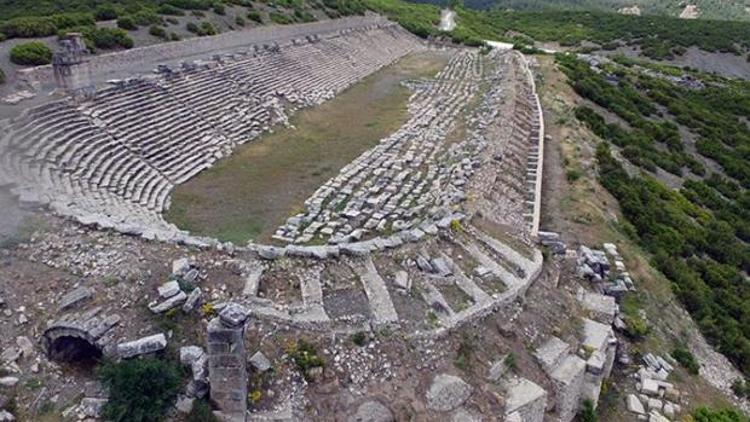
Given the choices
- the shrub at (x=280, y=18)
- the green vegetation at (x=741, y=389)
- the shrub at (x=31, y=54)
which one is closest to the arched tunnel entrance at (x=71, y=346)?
the green vegetation at (x=741, y=389)

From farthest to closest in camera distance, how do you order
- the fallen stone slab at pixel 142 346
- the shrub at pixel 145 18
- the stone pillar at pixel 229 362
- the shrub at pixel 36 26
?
1. the shrub at pixel 145 18
2. the shrub at pixel 36 26
3. the fallen stone slab at pixel 142 346
4. the stone pillar at pixel 229 362

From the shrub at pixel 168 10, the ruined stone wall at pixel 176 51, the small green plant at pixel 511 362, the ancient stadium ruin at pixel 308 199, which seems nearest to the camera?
the ancient stadium ruin at pixel 308 199

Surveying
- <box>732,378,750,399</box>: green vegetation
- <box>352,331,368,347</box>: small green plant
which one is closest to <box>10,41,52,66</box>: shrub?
<box>352,331,368,347</box>: small green plant

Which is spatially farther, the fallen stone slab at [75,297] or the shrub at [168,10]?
the shrub at [168,10]

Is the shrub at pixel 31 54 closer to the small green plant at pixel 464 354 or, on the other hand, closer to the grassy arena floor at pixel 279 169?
the grassy arena floor at pixel 279 169

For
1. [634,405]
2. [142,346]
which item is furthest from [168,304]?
[634,405]

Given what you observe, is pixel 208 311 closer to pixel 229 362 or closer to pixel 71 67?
pixel 229 362

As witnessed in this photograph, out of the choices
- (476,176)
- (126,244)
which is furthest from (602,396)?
(126,244)

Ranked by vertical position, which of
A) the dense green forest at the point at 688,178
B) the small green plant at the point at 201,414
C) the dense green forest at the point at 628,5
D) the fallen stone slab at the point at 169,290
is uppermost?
the fallen stone slab at the point at 169,290

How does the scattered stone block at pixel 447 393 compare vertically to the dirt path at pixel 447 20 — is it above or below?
above
